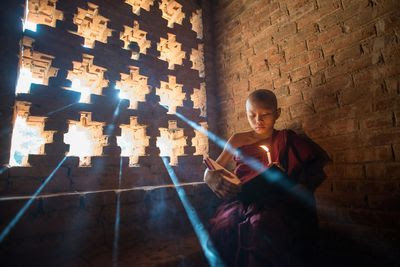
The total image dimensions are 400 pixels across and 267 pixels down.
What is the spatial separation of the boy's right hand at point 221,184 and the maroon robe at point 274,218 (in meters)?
0.19

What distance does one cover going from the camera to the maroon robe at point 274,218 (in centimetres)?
187

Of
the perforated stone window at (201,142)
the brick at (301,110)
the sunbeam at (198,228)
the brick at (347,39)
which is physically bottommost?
the sunbeam at (198,228)

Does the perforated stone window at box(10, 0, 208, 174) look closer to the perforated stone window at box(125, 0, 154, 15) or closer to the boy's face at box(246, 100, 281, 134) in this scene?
the perforated stone window at box(125, 0, 154, 15)

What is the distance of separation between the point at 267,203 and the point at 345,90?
1.54 m

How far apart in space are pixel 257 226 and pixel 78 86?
278cm

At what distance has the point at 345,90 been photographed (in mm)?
2535

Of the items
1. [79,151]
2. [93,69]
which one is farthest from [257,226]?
[93,69]

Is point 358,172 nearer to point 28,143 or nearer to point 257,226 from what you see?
point 257,226

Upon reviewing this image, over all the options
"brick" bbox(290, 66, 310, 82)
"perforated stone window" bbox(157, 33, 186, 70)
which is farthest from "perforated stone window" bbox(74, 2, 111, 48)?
"brick" bbox(290, 66, 310, 82)

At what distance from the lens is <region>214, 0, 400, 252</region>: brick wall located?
222cm

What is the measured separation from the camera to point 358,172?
7.81ft

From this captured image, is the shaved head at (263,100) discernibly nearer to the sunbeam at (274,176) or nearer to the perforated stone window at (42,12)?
the sunbeam at (274,176)

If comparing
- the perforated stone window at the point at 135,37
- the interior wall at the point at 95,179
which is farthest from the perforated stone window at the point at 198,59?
the perforated stone window at the point at 135,37

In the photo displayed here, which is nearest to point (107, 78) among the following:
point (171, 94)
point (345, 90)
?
point (171, 94)
